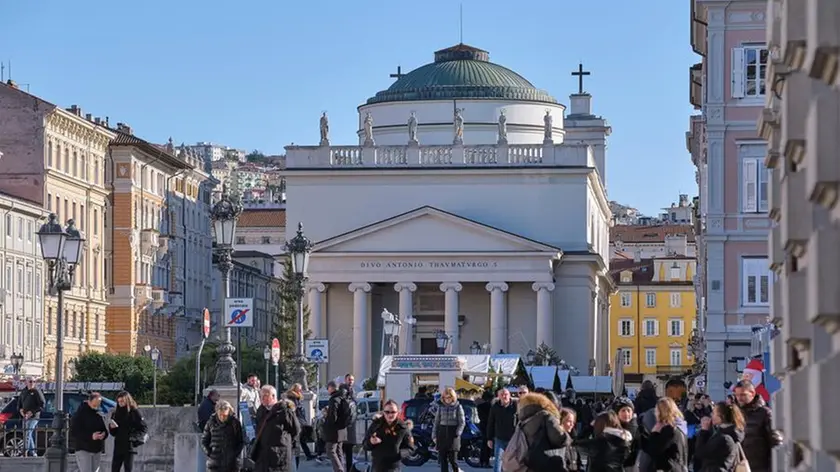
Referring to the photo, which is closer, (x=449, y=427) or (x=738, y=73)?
(x=449, y=427)

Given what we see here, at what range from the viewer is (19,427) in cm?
3794

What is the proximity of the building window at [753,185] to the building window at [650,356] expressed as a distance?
113110mm

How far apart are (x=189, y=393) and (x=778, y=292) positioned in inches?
3148

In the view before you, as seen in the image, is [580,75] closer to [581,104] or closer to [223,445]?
[581,104]

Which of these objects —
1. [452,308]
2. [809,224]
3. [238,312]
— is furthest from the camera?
[452,308]

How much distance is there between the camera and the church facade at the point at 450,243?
338 ft

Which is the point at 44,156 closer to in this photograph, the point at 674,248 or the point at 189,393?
the point at 189,393

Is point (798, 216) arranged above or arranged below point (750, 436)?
above

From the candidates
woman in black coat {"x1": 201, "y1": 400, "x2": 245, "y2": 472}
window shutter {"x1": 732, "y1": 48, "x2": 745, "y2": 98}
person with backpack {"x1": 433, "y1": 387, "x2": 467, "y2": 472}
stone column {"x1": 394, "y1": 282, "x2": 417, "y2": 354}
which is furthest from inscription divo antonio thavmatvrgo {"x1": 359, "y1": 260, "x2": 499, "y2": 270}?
woman in black coat {"x1": 201, "y1": 400, "x2": 245, "y2": 472}

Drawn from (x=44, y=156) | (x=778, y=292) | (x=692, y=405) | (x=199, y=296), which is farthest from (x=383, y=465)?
(x=199, y=296)

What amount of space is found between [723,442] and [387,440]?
283 inches

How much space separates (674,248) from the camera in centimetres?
17825

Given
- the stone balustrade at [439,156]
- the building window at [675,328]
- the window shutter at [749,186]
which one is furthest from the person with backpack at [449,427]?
the building window at [675,328]

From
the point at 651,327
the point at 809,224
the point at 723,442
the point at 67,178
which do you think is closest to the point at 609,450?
the point at 723,442
